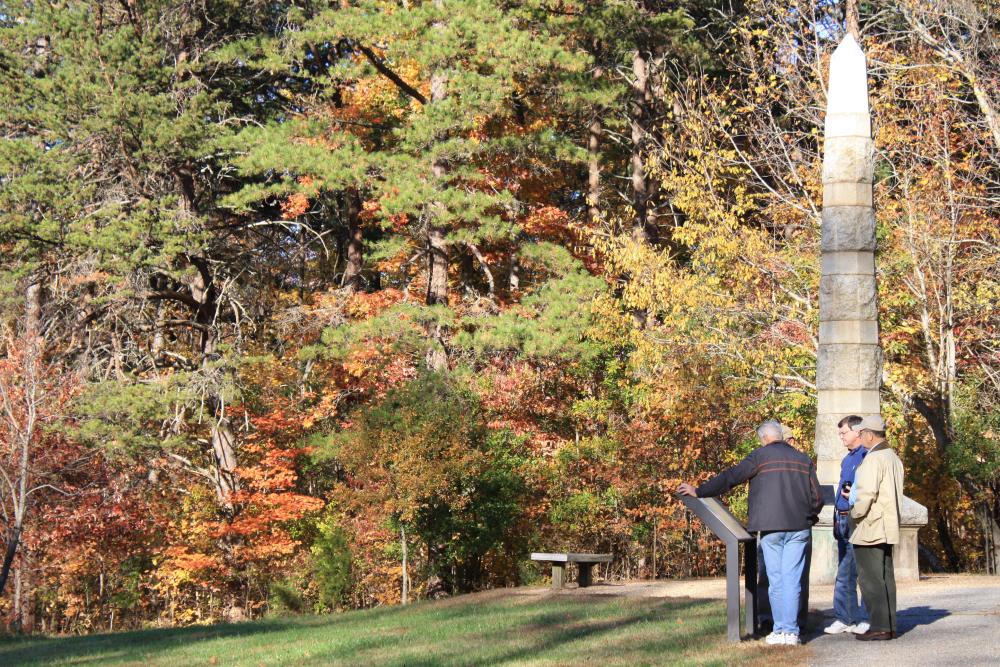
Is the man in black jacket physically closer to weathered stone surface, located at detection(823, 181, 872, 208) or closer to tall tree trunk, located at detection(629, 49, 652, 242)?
weathered stone surface, located at detection(823, 181, 872, 208)

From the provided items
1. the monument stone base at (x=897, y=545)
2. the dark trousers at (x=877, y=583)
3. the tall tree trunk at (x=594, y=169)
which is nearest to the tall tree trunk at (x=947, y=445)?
the monument stone base at (x=897, y=545)

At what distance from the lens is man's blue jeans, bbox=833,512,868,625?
930cm

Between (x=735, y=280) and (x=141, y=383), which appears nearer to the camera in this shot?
(x=735, y=280)

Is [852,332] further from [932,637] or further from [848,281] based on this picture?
[932,637]

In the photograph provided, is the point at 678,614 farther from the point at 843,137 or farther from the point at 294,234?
the point at 294,234

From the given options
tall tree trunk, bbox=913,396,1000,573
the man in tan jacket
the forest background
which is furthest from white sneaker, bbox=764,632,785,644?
tall tree trunk, bbox=913,396,1000,573

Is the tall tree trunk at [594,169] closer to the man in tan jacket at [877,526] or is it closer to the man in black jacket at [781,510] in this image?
the man in tan jacket at [877,526]

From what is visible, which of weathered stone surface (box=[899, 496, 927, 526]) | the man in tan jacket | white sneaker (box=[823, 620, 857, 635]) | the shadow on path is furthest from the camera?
weathered stone surface (box=[899, 496, 927, 526])

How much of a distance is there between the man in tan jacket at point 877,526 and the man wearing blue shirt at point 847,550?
159 millimetres

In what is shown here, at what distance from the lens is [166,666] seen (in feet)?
36.0

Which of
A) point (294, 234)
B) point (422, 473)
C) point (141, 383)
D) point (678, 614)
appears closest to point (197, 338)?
point (294, 234)

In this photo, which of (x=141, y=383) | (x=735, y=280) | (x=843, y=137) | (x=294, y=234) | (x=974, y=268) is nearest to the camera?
(x=843, y=137)

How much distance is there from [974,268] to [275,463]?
47.4ft

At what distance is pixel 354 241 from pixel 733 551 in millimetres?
21795
